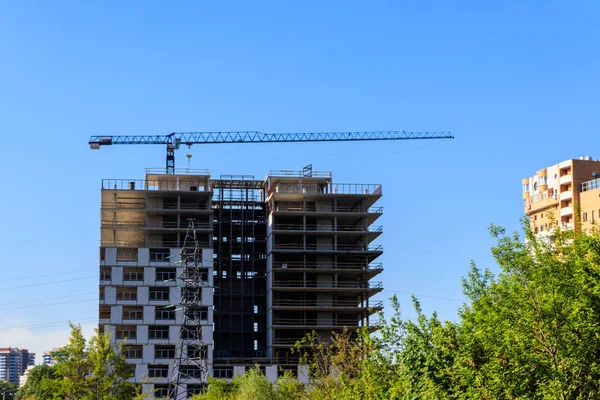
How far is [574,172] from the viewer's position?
541 ft

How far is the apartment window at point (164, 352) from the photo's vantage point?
142 metres

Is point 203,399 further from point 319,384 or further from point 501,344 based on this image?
point 501,344

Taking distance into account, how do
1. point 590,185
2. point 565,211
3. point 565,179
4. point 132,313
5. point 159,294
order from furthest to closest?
point 565,179 → point 565,211 → point 590,185 → point 159,294 → point 132,313

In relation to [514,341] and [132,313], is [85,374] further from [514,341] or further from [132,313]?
[132,313]

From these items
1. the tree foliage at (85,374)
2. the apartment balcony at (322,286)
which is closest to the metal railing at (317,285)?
the apartment balcony at (322,286)

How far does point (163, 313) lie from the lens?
14425 cm

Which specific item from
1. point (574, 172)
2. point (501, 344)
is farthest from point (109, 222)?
point (501, 344)

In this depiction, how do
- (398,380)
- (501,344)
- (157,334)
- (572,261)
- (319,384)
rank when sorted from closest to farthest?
1. (501,344)
2. (572,261)
3. (398,380)
4. (319,384)
5. (157,334)

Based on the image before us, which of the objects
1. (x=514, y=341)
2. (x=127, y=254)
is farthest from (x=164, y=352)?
(x=514, y=341)

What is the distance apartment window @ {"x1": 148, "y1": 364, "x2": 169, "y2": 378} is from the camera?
14125cm

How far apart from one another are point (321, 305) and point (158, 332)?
954 inches

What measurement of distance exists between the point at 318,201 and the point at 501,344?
113120 mm

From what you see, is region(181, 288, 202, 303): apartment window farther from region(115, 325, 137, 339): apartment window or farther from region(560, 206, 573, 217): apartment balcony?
region(560, 206, 573, 217): apartment balcony

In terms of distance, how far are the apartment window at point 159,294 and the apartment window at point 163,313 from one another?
147 centimetres
